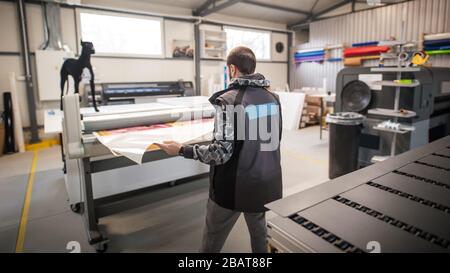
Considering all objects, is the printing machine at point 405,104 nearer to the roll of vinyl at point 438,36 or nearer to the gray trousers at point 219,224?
the gray trousers at point 219,224

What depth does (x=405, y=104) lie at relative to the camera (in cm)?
333

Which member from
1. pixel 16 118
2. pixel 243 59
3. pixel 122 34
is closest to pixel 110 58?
pixel 122 34

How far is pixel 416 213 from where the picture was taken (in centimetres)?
83

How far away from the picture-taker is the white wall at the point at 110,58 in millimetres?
5133

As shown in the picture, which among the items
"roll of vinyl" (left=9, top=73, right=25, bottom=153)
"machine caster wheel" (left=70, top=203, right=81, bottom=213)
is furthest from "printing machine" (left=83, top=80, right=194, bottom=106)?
"machine caster wheel" (left=70, top=203, right=81, bottom=213)

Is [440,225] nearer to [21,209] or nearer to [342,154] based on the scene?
[342,154]

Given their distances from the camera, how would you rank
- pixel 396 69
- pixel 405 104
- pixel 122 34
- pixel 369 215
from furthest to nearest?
pixel 122 34, pixel 405 104, pixel 396 69, pixel 369 215

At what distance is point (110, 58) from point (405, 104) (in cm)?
542

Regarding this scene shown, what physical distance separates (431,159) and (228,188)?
3.20ft

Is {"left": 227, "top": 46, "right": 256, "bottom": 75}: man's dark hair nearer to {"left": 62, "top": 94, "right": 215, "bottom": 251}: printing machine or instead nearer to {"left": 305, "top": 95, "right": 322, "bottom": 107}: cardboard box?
{"left": 62, "top": 94, "right": 215, "bottom": 251}: printing machine

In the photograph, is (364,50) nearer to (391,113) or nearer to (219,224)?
(391,113)

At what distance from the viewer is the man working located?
1414mm

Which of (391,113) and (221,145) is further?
(391,113)
